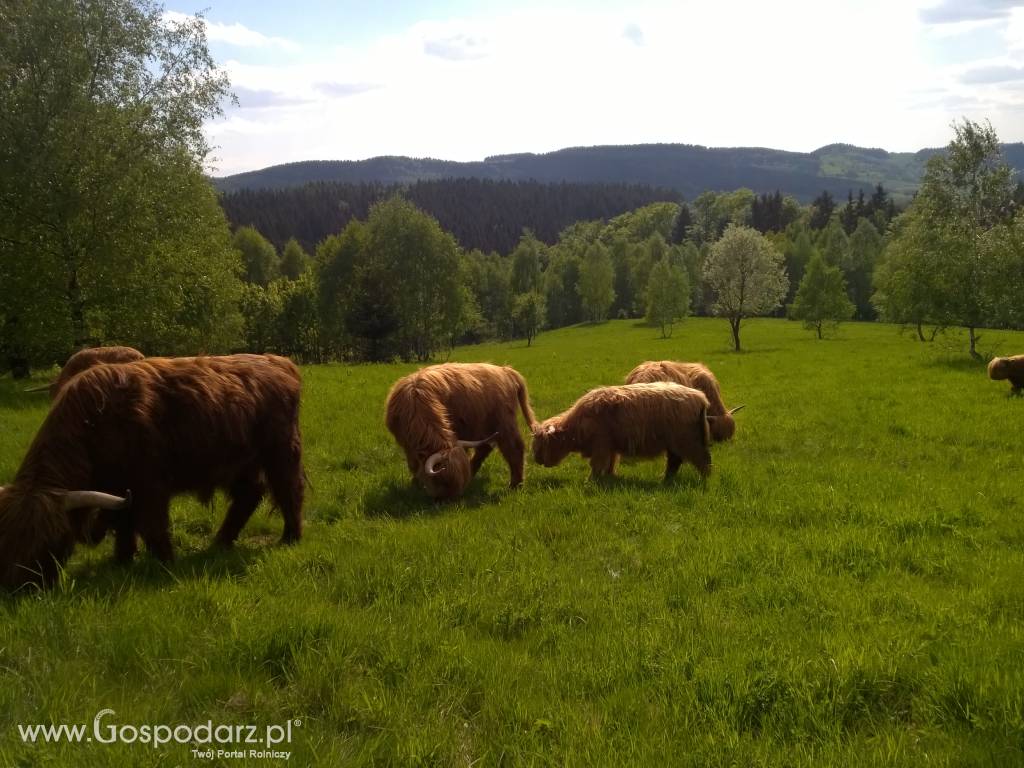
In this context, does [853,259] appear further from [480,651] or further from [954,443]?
[480,651]

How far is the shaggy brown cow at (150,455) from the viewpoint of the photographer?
17.5 feet

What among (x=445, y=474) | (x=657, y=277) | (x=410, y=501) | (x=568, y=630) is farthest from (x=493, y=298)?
(x=568, y=630)

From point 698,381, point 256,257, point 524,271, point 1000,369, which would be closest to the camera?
point 698,381

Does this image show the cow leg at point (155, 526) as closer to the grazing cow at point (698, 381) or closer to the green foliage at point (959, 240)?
the grazing cow at point (698, 381)

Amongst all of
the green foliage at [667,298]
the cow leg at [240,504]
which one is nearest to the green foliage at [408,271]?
the green foliage at [667,298]

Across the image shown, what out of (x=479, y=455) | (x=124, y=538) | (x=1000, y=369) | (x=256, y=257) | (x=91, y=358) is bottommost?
(x=479, y=455)

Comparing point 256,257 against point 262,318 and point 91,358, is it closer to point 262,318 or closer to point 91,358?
point 262,318

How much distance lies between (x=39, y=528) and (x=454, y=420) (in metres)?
5.60

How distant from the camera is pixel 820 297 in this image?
57.8m

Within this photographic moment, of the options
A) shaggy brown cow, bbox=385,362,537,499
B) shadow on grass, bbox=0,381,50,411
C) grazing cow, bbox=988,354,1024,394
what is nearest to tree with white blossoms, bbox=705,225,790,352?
grazing cow, bbox=988,354,1024,394

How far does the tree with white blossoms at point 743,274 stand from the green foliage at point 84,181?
126ft

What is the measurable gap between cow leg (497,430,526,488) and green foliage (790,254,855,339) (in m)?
56.4

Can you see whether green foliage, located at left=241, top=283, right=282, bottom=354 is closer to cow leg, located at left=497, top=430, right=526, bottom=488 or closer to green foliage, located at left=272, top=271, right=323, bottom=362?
green foliage, located at left=272, top=271, right=323, bottom=362

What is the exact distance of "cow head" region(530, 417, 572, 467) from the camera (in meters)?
10.6
